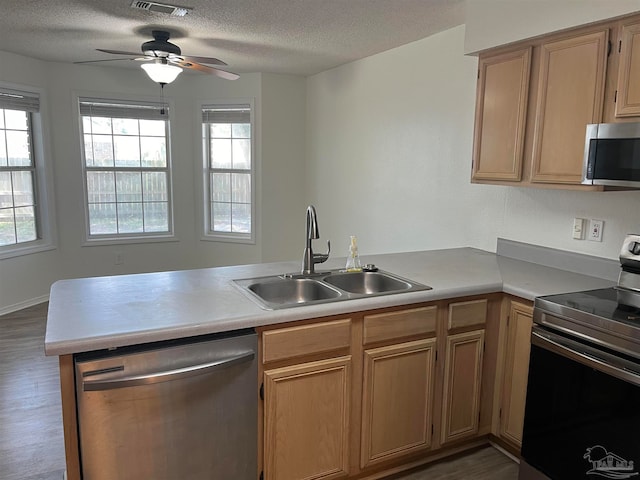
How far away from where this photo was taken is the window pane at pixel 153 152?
5.50m

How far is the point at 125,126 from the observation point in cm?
537

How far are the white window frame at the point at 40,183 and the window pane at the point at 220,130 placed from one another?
1753mm

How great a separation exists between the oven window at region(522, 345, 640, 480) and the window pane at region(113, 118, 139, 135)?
4.90 meters

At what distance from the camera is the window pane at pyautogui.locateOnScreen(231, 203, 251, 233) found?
18.6 ft

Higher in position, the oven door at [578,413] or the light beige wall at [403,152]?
the light beige wall at [403,152]

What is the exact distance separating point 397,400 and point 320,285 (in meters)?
0.65

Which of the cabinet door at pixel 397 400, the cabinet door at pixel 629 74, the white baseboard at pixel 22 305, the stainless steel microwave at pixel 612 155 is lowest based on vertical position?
the white baseboard at pixel 22 305

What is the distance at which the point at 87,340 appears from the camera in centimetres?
151

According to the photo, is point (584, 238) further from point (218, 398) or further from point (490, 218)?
point (218, 398)

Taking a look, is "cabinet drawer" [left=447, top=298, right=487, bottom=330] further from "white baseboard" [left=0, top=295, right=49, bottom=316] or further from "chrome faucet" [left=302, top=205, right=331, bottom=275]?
"white baseboard" [left=0, top=295, right=49, bottom=316]

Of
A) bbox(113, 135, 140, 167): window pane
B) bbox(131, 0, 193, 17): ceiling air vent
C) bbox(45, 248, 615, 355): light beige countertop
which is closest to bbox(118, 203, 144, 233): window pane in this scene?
bbox(113, 135, 140, 167): window pane

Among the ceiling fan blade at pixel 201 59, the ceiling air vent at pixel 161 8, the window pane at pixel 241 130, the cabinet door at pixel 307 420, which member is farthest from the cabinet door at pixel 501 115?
the window pane at pixel 241 130

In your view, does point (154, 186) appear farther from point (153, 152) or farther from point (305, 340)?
point (305, 340)

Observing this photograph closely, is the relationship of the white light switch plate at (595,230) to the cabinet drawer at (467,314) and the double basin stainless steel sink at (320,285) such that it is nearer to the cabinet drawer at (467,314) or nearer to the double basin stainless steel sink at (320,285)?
the cabinet drawer at (467,314)
